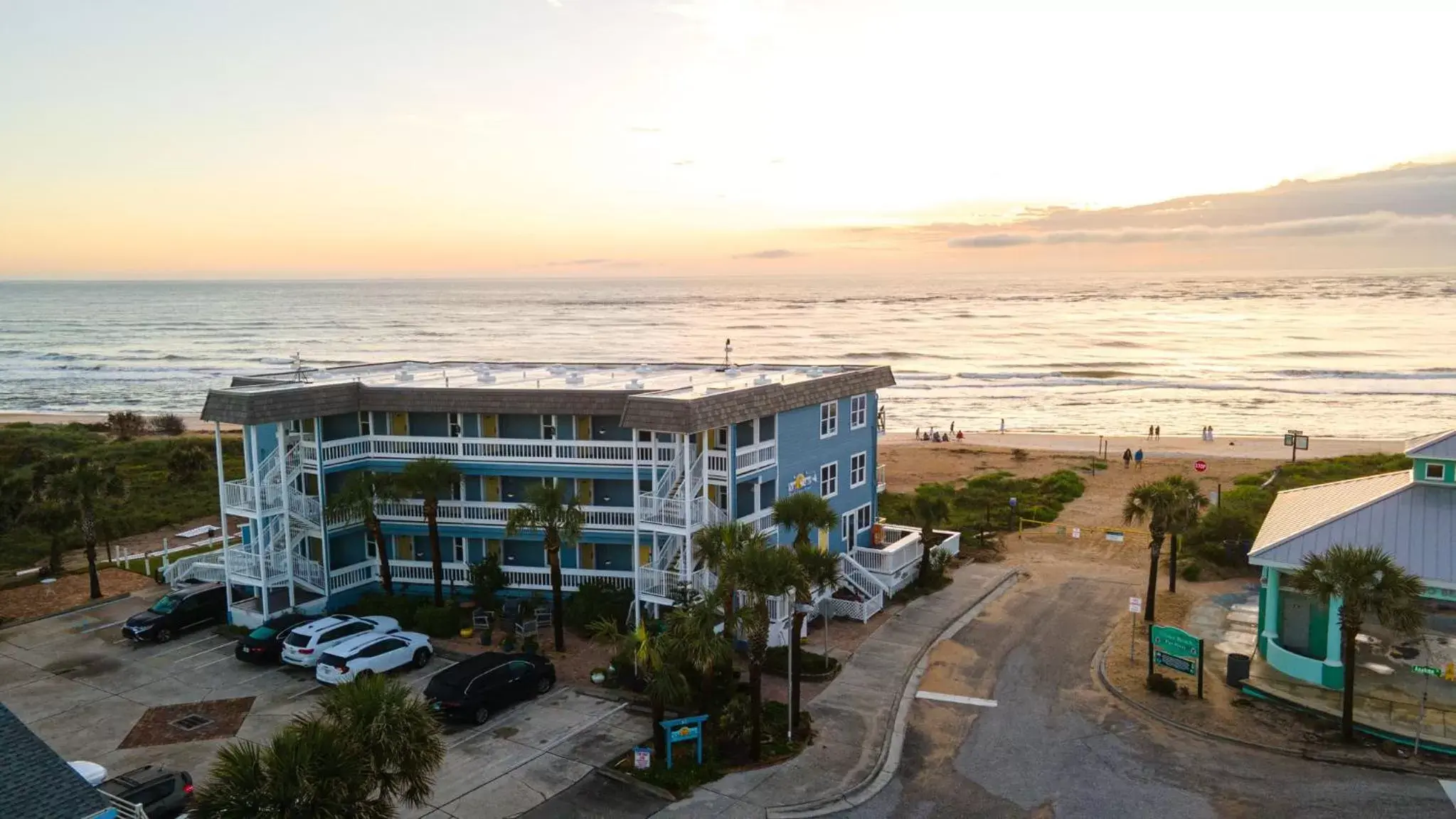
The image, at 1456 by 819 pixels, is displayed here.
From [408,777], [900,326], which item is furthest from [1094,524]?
[900,326]

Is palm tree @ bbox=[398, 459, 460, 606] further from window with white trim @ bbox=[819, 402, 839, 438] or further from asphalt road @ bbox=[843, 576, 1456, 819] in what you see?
asphalt road @ bbox=[843, 576, 1456, 819]

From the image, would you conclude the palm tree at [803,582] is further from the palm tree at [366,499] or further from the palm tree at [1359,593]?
the palm tree at [366,499]

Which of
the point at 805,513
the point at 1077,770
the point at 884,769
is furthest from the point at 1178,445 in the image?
the point at 884,769

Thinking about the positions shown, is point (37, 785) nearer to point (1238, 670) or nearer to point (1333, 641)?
point (1238, 670)

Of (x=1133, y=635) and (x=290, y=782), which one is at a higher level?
(x=290, y=782)

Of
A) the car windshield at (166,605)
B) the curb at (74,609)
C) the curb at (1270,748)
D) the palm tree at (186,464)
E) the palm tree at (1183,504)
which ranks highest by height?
the palm tree at (1183,504)

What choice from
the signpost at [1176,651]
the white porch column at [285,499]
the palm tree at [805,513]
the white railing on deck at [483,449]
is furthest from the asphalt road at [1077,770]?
the white porch column at [285,499]
